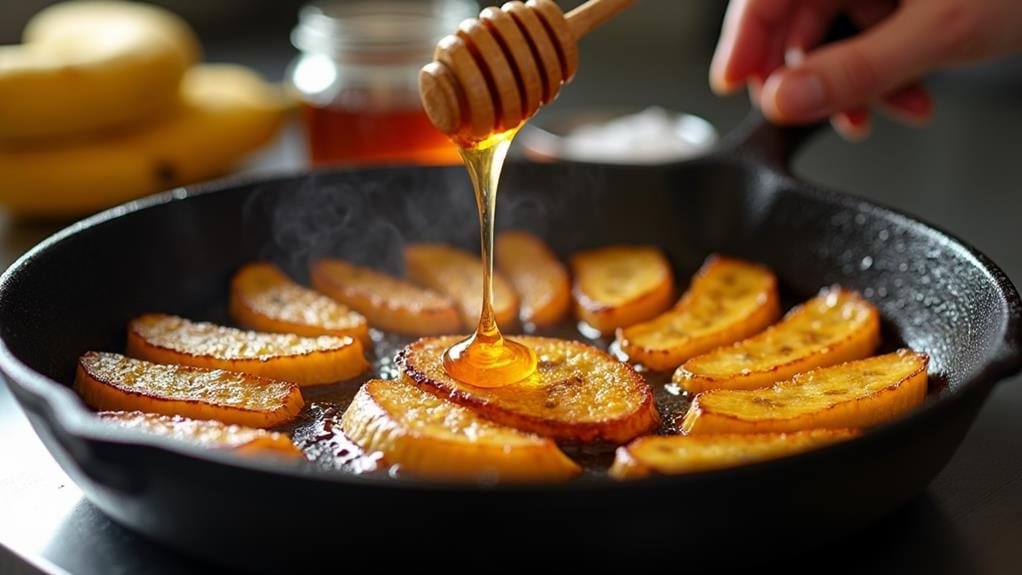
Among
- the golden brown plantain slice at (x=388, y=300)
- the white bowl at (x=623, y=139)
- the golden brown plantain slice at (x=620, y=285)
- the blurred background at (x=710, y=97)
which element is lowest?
the blurred background at (x=710, y=97)

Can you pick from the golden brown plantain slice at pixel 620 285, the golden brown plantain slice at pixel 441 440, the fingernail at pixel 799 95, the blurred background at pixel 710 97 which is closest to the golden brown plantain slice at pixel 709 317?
the golden brown plantain slice at pixel 620 285

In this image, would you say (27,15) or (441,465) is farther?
(27,15)

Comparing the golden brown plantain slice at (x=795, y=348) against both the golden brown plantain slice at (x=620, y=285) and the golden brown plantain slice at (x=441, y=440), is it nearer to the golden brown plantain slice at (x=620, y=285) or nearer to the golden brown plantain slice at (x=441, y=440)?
the golden brown plantain slice at (x=620, y=285)

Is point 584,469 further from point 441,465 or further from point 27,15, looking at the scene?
point 27,15

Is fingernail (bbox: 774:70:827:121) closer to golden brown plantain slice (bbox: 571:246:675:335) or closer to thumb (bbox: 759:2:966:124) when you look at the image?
thumb (bbox: 759:2:966:124)

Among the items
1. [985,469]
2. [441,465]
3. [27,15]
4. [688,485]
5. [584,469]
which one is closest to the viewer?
[688,485]

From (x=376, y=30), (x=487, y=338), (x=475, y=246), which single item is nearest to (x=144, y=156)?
(x=376, y=30)

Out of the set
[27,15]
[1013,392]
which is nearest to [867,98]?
[1013,392]

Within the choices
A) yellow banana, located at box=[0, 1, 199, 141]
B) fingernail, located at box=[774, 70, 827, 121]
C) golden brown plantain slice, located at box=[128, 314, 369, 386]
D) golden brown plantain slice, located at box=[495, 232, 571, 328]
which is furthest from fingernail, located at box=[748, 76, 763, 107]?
yellow banana, located at box=[0, 1, 199, 141]
